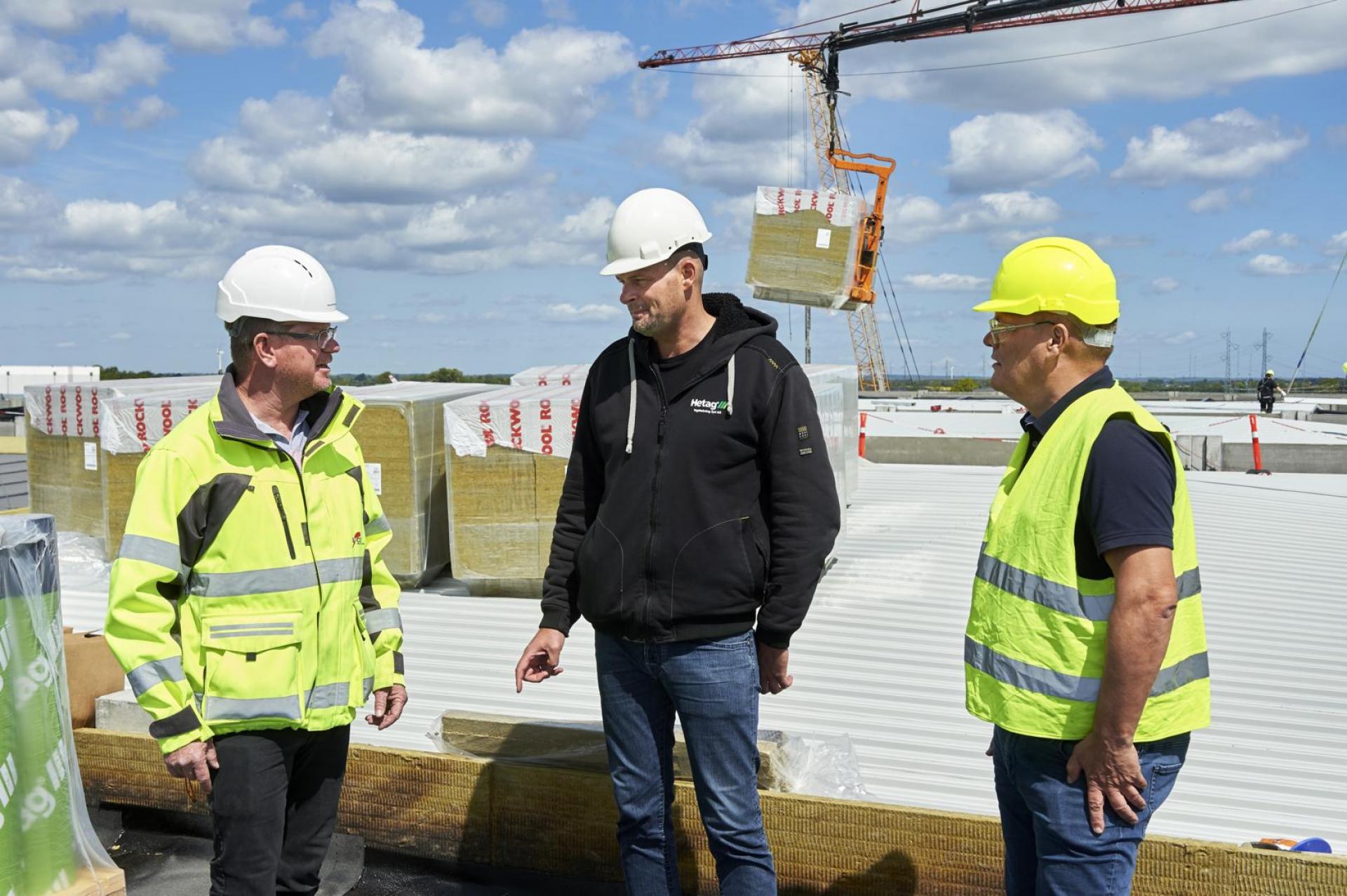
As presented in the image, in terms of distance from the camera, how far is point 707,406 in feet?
9.86

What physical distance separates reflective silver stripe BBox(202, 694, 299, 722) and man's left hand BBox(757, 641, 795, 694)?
128cm

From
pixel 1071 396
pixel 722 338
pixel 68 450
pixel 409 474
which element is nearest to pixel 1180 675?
pixel 1071 396

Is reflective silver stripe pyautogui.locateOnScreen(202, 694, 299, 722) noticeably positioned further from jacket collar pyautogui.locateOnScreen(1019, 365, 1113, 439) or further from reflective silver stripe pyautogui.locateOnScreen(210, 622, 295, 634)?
jacket collar pyautogui.locateOnScreen(1019, 365, 1113, 439)

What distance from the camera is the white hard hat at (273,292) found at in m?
2.90

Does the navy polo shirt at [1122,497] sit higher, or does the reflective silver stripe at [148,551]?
the navy polo shirt at [1122,497]

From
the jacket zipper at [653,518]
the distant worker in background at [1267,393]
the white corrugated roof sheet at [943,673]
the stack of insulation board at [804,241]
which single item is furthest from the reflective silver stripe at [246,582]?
the distant worker in background at [1267,393]

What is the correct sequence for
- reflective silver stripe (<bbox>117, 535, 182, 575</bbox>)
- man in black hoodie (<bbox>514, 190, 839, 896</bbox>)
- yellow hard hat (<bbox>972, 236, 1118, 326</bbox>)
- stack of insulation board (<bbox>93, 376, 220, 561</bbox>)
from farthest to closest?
stack of insulation board (<bbox>93, 376, 220, 561</bbox>) → man in black hoodie (<bbox>514, 190, 839, 896</bbox>) → reflective silver stripe (<bbox>117, 535, 182, 575</bbox>) → yellow hard hat (<bbox>972, 236, 1118, 326</bbox>)

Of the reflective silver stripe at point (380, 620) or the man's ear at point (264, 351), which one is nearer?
the man's ear at point (264, 351)

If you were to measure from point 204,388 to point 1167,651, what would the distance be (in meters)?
8.42

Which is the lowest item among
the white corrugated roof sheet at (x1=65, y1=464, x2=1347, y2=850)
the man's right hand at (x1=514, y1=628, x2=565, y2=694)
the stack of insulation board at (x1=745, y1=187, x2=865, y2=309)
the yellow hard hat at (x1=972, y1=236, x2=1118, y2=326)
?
the white corrugated roof sheet at (x1=65, y1=464, x2=1347, y2=850)

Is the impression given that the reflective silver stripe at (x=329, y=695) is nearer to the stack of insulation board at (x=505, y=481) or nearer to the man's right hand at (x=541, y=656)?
the man's right hand at (x=541, y=656)

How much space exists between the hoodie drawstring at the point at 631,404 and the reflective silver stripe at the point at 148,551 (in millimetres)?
1205

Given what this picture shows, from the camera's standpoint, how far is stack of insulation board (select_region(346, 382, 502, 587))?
25.2ft

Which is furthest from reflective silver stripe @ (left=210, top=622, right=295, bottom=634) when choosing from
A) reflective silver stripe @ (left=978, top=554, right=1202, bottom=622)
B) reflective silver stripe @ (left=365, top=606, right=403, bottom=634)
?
reflective silver stripe @ (left=978, top=554, right=1202, bottom=622)
